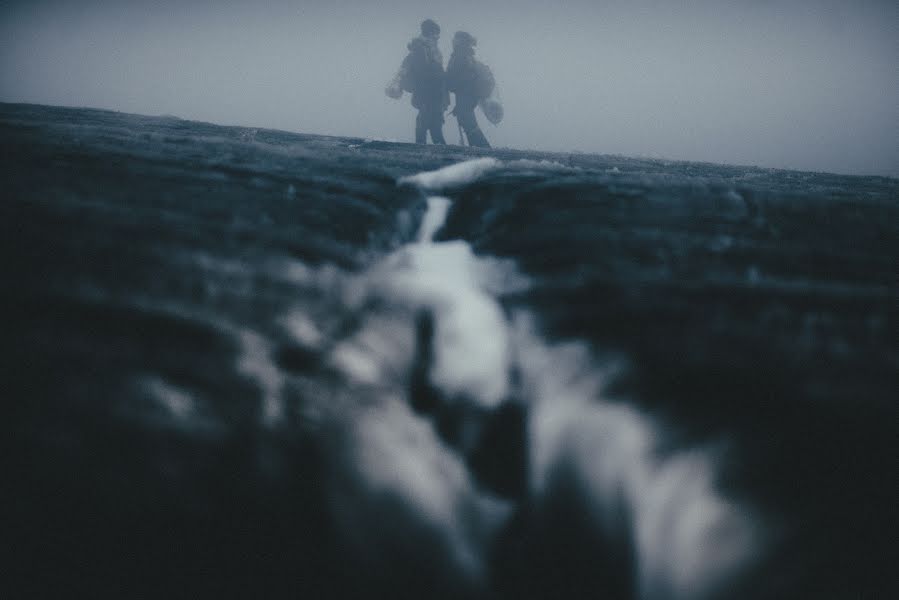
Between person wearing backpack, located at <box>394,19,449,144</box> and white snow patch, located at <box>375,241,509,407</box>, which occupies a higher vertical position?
person wearing backpack, located at <box>394,19,449,144</box>

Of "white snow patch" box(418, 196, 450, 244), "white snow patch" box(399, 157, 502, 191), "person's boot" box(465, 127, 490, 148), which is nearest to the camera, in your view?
"white snow patch" box(418, 196, 450, 244)

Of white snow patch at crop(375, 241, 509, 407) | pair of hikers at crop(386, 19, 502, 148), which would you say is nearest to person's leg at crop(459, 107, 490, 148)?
pair of hikers at crop(386, 19, 502, 148)

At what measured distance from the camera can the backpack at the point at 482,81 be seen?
1817 cm

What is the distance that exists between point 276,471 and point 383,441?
144mm

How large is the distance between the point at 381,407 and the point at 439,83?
65.9 feet

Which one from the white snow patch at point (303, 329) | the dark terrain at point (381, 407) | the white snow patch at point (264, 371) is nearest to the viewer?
the dark terrain at point (381, 407)

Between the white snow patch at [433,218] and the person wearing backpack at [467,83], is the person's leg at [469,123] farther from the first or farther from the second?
the white snow patch at [433,218]

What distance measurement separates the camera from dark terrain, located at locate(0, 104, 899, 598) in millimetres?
421

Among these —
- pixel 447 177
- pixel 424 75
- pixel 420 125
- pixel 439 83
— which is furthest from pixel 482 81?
pixel 447 177

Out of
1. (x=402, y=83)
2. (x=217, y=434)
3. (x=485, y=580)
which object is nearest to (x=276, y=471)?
(x=217, y=434)

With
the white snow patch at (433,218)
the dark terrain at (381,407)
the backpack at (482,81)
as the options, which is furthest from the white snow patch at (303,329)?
→ the backpack at (482,81)

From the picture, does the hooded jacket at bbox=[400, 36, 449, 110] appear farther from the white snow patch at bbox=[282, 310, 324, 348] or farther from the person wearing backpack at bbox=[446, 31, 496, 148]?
the white snow patch at bbox=[282, 310, 324, 348]

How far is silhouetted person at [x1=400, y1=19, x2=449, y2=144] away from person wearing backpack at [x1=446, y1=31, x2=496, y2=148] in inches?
21.1

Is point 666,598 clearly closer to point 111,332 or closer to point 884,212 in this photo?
point 111,332
